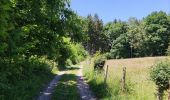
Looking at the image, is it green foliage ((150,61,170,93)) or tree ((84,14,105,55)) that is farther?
tree ((84,14,105,55))

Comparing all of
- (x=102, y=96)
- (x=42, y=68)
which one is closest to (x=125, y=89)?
(x=102, y=96)

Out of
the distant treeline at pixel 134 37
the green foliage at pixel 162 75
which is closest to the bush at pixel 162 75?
the green foliage at pixel 162 75

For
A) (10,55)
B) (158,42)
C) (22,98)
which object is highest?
(158,42)

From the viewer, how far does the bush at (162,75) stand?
1703cm

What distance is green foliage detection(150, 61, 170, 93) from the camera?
17031mm

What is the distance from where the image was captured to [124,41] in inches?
4882

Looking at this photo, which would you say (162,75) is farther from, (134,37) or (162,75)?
(134,37)

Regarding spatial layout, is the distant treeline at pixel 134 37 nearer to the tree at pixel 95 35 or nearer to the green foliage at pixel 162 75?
the tree at pixel 95 35

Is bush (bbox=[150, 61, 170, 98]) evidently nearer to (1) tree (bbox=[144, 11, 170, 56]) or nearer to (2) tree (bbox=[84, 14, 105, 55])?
(1) tree (bbox=[144, 11, 170, 56])

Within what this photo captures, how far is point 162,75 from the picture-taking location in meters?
17.1

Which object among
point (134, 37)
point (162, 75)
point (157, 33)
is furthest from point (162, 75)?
point (134, 37)

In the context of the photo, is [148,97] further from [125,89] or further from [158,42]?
[158,42]

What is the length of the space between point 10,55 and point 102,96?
10.1 meters

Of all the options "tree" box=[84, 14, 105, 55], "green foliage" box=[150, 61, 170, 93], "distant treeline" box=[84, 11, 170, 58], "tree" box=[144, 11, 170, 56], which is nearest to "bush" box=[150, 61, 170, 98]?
"green foliage" box=[150, 61, 170, 93]
